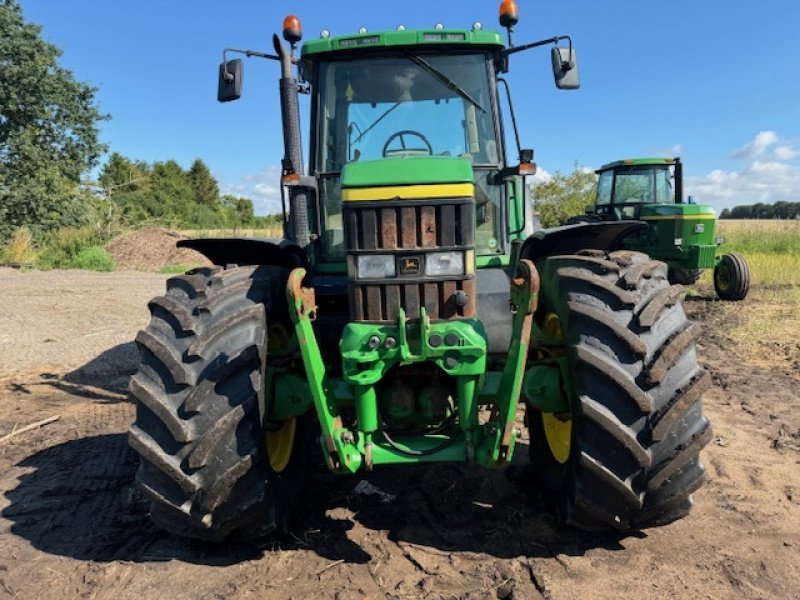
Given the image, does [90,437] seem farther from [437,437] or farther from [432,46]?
[432,46]

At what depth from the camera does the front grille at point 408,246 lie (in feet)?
9.01

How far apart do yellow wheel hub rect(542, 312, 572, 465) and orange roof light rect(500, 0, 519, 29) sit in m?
2.07

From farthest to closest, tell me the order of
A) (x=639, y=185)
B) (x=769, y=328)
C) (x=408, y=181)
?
(x=639, y=185)
(x=769, y=328)
(x=408, y=181)

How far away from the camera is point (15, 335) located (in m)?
8.50

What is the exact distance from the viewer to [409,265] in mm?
2770

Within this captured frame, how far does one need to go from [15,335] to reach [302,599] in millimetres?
7556

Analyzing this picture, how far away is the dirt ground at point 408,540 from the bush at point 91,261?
1561 cm

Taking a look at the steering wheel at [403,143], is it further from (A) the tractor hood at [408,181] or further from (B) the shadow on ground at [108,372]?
(B) the shadow on ground at [108,372]

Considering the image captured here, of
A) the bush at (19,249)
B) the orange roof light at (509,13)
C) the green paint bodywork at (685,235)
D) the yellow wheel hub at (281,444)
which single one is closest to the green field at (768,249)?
the green paint bodywork at (685,235)

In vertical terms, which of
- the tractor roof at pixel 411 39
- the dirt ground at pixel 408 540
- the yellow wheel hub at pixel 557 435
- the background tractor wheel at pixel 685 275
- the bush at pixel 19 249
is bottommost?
the dirt ground at pixel 408 540

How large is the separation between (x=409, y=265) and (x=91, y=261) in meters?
19.3

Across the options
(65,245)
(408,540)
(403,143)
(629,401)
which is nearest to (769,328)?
(403,143)

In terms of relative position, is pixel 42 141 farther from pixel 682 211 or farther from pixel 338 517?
pixel 338 517

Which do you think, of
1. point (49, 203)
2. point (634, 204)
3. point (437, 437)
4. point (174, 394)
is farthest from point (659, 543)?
point (49, 203)
